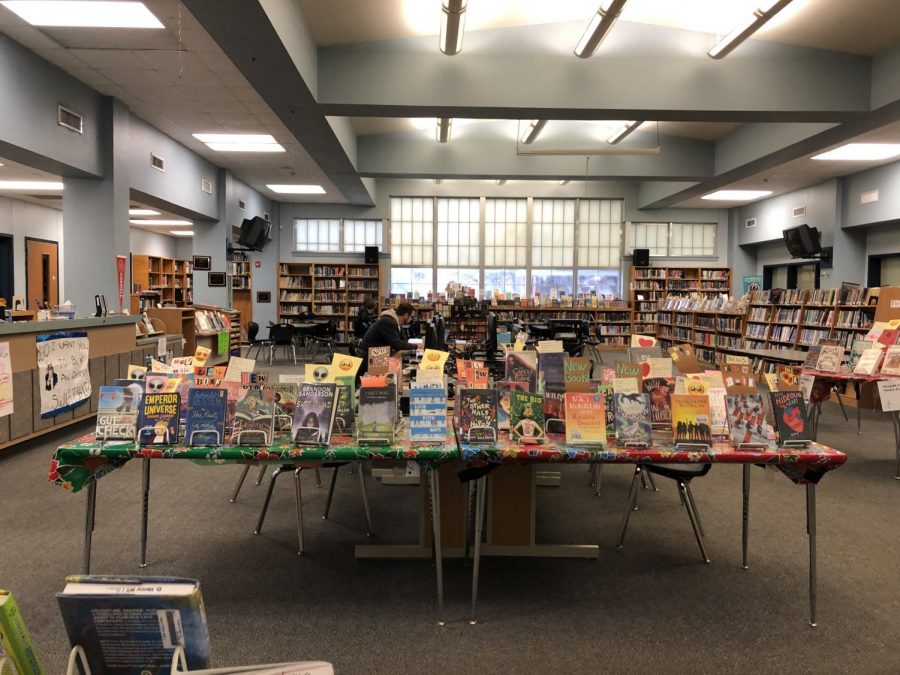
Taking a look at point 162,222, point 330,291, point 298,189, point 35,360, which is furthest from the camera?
point 162,222

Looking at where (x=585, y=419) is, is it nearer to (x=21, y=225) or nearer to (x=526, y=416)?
(x=526, y=416)

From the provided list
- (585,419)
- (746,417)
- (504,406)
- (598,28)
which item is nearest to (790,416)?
(746,417)

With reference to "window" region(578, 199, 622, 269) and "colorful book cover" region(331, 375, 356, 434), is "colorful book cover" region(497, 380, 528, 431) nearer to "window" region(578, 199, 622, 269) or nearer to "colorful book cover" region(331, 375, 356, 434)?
"colorful book cover" region(331, 375, 356, 434)

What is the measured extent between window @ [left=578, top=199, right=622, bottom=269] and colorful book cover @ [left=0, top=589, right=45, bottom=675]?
49.1 ft

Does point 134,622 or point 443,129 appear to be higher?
point 443,129

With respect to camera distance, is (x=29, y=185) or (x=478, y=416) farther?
(x=29, y=185)

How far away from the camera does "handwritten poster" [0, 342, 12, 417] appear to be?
15.5 ft

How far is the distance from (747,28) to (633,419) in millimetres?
4797

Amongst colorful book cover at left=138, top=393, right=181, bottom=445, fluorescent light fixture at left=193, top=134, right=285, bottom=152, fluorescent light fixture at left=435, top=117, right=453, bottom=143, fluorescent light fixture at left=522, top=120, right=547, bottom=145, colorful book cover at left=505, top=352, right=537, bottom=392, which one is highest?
fluorescent light fixture at left=435, top=117, right=453, bottom=143

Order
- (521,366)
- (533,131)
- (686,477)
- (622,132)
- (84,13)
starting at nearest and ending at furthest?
(686,477) < (521,366) < (84,13) < (533,131) < (622,132)

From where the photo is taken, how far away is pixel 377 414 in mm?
2615

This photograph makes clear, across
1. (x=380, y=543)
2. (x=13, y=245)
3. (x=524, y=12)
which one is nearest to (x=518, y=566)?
(x=380, y=543)

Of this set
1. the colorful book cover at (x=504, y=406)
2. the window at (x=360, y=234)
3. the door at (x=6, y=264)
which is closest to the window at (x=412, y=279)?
the window at (x=360, y=234)

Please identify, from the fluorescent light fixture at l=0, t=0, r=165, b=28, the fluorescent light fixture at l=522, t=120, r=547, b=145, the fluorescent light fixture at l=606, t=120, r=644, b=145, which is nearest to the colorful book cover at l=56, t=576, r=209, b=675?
the fluorescent light fixture at l=0, t=0, r=165, b=28
